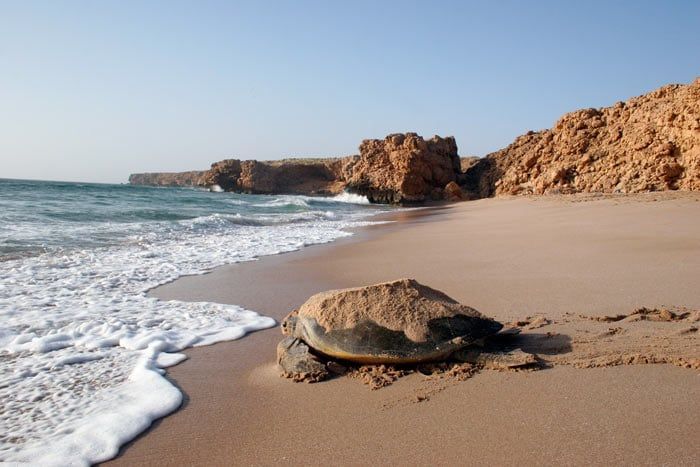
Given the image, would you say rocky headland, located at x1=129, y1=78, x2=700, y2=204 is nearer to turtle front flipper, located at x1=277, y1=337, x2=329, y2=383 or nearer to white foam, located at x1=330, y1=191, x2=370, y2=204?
white foam, located at x1=330, y1=191, x2=370, y2=204

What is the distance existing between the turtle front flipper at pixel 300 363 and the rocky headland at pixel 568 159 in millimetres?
15423

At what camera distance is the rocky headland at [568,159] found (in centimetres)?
1525

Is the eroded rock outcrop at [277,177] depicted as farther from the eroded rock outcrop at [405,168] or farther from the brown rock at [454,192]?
the brown rock at [454,192]

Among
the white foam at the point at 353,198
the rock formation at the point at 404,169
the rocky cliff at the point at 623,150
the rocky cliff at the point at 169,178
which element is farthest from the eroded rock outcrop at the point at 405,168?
the rocky cliff at the point at 169,178

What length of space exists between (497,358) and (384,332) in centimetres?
72

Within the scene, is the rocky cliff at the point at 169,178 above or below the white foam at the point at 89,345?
above

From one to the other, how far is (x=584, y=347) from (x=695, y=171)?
1464 cm

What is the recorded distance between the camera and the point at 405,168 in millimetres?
33844

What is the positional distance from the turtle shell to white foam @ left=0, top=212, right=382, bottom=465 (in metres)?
1.00

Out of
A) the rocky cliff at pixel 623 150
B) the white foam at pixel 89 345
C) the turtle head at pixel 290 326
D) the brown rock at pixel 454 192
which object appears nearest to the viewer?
the white foam at pixel 89 345

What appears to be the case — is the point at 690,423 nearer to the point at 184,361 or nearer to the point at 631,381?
the point at 631,381

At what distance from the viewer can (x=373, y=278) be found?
6152 millimetres

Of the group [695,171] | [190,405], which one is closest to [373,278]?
[190,405]

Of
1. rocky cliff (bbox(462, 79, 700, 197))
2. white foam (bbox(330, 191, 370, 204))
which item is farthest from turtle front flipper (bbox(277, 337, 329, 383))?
white foam (bbox(330, 191, 370, 204))
